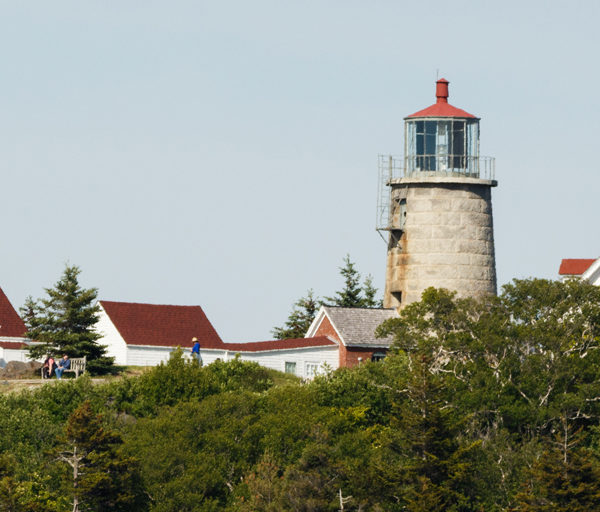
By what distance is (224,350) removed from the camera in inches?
3182

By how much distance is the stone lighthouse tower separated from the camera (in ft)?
257

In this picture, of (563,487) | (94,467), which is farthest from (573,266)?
(94,467)

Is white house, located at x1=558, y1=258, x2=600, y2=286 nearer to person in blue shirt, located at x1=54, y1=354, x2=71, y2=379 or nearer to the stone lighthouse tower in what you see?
the stone lighthouse tower

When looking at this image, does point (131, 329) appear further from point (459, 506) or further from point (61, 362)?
point (459, 506)

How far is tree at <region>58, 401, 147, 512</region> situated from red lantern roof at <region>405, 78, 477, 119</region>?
85.9 ft

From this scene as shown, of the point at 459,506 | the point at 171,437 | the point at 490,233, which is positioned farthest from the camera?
the point at 490,233

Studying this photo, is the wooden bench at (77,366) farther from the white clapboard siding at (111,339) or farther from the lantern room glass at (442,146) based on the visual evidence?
the lantern room glass at (442,146)

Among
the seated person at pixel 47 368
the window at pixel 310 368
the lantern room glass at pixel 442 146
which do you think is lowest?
the seated person at pixel 47 368

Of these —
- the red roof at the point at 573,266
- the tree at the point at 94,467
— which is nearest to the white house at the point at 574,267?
the red roof at the point at 573,266

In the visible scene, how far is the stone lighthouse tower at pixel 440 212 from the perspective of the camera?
78312 mm

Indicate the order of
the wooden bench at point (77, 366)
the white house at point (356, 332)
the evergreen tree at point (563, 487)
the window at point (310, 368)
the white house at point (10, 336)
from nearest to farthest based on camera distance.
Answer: the evergreen tree at point (563, 487) < the wooden bench at point (77, 366) < the white house at point (356, 332) < the window at point (310, 368) < the white house at point (10, 336)

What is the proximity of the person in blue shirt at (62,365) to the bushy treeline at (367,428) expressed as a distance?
415 cm

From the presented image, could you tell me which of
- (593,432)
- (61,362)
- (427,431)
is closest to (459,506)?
(427,431)

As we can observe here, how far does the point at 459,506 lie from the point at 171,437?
11.3 m
